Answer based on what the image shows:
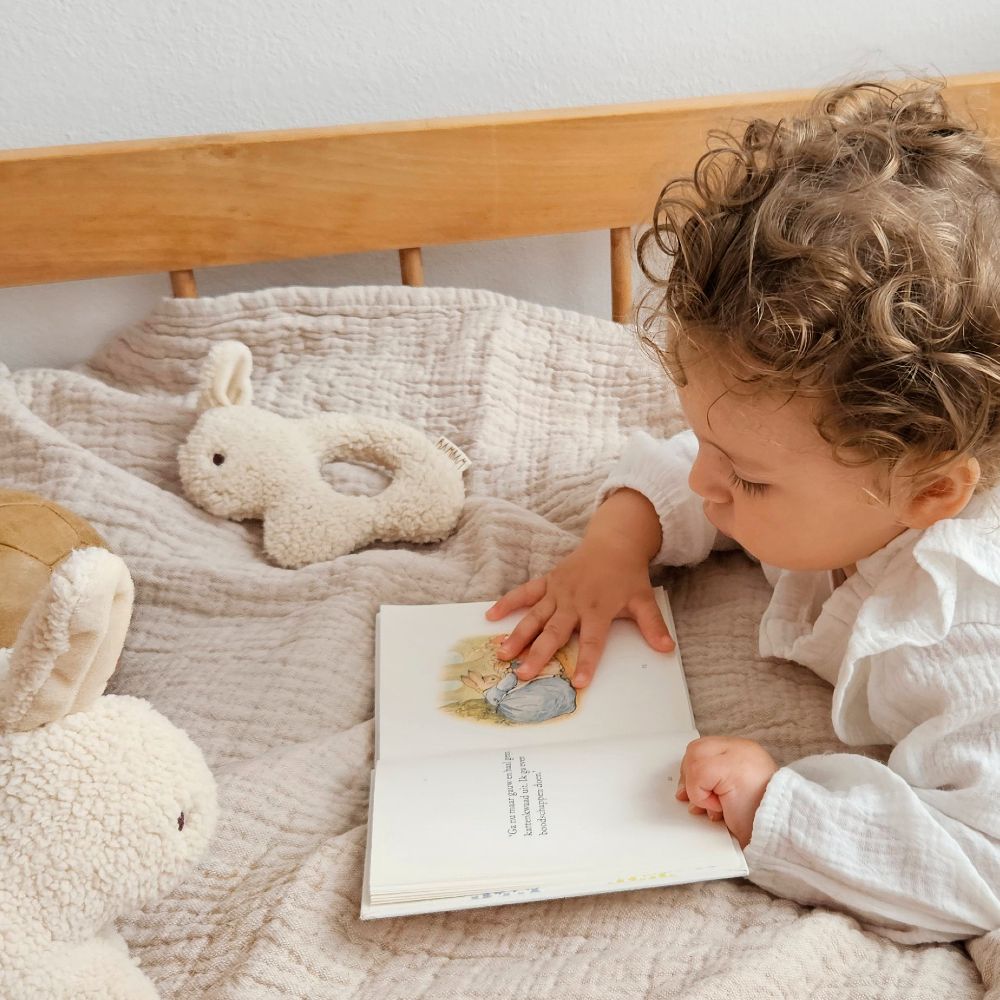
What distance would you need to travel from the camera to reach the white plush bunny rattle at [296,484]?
100cm

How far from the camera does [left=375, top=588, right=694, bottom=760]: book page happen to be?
808 mm

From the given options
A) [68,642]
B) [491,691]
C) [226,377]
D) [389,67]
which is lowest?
[491,691]

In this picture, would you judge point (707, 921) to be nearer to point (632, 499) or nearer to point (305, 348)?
point (632, 499)

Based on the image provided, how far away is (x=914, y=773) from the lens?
2.36 feet

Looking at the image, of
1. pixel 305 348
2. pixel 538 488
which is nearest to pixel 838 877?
pixel 538 488

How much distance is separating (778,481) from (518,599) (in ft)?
0.88

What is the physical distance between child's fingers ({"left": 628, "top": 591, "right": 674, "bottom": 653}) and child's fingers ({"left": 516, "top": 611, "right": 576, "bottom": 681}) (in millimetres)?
53

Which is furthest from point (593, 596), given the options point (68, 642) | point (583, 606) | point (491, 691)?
point (68, 642)

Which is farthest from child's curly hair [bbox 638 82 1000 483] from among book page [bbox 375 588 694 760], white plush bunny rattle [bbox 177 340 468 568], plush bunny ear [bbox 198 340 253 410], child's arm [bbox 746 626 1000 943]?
plush bunny ear [bbox 198 340 253 410]

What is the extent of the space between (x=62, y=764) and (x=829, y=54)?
1.11 m

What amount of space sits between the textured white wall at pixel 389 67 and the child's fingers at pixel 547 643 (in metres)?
0.56

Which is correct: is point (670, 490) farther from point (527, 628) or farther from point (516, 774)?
point (516, 774)

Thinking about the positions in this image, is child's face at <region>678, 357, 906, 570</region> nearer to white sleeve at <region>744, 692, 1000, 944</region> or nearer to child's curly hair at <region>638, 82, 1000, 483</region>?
child's curly hair at <region>638, 82, 1000, 483</region>

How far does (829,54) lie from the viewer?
126 centimetres
